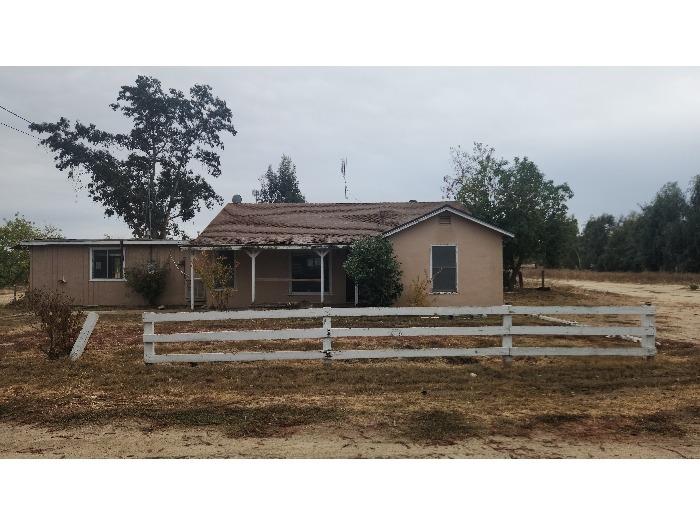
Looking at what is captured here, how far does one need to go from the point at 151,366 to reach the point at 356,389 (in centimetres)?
373

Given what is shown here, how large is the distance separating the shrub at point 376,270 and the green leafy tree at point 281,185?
119 feet

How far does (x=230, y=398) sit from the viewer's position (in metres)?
6.77

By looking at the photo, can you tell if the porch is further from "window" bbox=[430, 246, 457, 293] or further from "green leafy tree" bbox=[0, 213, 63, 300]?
"green leafy tree" bbox=[0, 213, 63, 300]

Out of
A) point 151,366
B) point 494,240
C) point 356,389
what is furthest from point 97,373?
point 494,240

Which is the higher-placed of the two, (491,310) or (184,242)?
(184,242)

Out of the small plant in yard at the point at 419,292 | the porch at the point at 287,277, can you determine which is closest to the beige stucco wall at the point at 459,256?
the small plant in yard at the point at 419,292

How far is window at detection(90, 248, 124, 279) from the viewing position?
21562mm

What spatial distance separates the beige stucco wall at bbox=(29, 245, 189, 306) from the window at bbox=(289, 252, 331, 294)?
15.6 ft

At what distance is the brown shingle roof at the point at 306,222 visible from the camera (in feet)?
64.6

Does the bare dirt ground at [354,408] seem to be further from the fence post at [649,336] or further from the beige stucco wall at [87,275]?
the beige stucco wall at [87,275]

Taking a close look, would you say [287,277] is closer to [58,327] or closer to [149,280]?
[149,280]

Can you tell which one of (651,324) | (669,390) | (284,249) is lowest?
(669,390)

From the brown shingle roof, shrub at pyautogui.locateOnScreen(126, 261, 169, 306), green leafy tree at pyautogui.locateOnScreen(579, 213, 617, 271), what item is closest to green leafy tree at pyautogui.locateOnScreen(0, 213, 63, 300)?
shrub at pyautogui.locateOnScreen(126, 261, 169, 306)

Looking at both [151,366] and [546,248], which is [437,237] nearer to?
[151,366]
